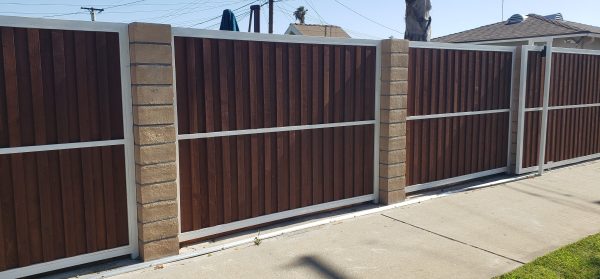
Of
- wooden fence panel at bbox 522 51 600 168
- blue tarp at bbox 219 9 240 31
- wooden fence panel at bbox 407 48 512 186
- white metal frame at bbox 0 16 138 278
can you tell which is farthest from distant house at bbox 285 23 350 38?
white metal frame at bbox 0 16 138 278

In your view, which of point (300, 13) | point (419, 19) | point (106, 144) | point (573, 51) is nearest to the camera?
point (106, 144)

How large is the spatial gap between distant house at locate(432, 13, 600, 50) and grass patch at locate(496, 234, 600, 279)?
8.85m

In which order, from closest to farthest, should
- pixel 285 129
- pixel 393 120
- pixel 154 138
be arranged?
1. pixel 154 138
2. pixel 285 129
3. pixel 393 120

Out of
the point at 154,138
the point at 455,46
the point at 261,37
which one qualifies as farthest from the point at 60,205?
the point at 455,46

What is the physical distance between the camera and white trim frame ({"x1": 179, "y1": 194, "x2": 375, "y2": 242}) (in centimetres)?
486

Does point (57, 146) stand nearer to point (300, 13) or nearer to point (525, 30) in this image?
point (525, 30)

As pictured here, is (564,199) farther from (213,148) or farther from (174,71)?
(174,71)

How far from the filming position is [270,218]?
541 cm

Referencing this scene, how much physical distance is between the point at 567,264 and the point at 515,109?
415cm

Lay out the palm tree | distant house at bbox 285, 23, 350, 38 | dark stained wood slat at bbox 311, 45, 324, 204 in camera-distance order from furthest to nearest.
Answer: the palm tree → distant house at bbox 285, 23, 350, 38 → dark stained wood slat at bbox 311, 45, 324, 204

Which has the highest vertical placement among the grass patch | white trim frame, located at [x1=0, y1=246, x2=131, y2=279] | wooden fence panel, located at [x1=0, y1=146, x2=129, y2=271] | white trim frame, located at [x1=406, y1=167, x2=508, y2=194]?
wooden fence panel, located at [x1=0, y1=146, x2=129, y2=271]

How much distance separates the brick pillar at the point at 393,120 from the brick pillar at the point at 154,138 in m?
2.82

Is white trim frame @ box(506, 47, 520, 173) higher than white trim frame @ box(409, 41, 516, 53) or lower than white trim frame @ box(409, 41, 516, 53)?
lower

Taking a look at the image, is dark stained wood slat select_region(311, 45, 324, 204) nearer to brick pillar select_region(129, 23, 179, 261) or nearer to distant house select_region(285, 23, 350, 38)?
brick pillar select_region(129, 23, 179, 261)
